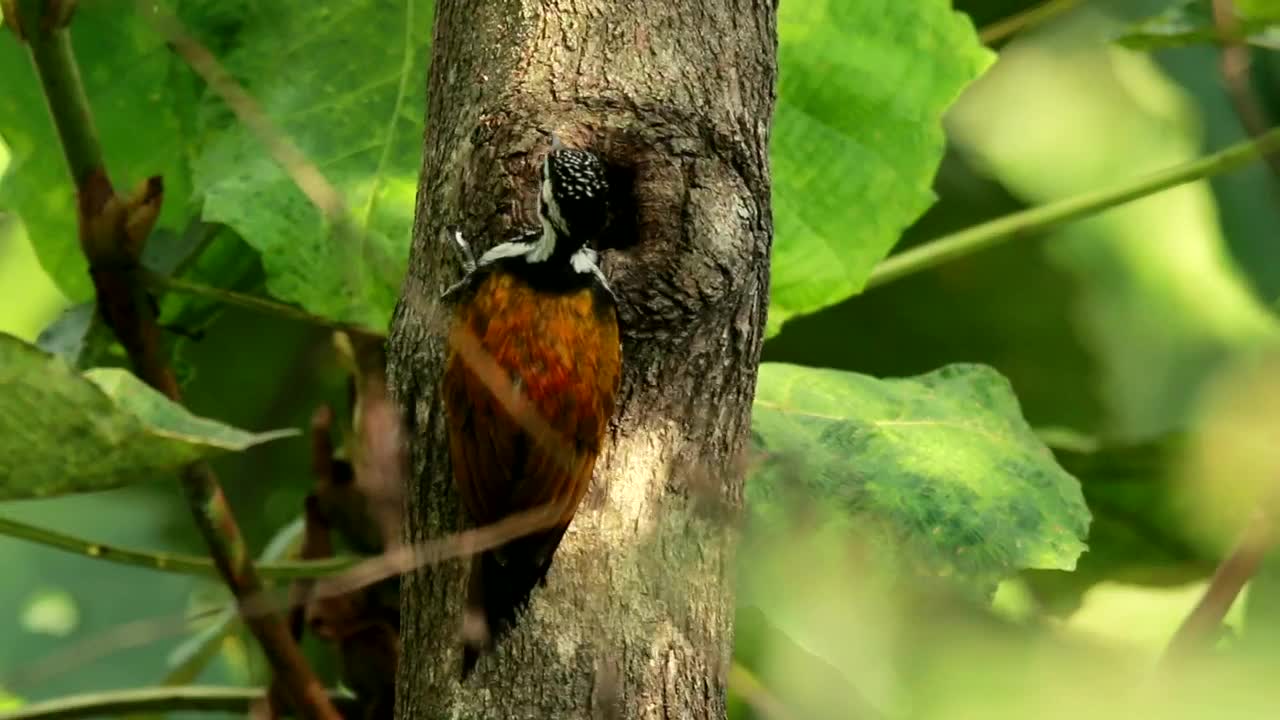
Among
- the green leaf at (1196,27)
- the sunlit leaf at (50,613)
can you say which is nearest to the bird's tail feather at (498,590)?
the green leaf at (1196,27)

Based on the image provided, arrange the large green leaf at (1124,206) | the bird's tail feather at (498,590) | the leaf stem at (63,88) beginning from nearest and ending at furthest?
1. the bird's tail feather at (498,590)
2. the leaf stem at (63,88)
3. the large green leaf at (1124,206)

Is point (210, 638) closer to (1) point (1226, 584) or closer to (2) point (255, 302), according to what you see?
(2) point (255, 302)

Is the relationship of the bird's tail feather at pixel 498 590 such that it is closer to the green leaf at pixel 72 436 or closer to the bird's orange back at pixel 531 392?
the bird's orange back at pixel 531 392

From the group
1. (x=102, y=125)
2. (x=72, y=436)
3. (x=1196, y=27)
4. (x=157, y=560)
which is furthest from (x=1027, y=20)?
(x=72, y=436)

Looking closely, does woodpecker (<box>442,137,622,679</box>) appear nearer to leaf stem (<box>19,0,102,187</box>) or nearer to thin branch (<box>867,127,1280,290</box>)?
leaf stem (<box>19,0,102,187</box>)

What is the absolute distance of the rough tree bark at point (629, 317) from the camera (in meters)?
0.99

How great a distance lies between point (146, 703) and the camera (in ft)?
5.01

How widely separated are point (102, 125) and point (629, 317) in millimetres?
1021

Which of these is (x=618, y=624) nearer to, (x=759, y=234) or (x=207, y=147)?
(x=759, y=234)

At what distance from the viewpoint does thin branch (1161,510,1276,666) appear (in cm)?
31

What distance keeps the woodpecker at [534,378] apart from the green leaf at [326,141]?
27 cm

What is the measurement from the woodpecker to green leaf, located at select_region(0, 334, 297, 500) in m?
0.20

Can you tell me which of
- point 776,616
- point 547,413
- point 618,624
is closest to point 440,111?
point 547,413

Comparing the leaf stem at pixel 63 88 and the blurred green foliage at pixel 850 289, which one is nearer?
the leaf stem at pixel 63 88
